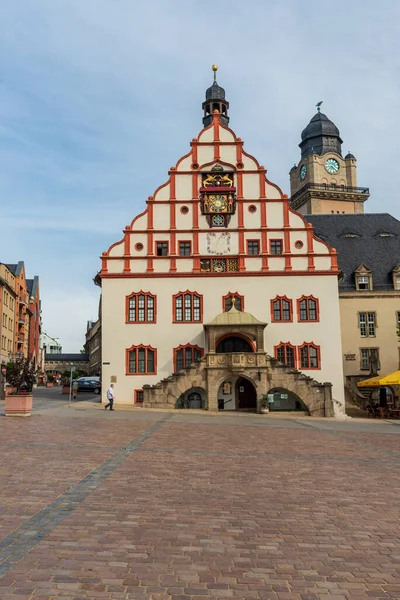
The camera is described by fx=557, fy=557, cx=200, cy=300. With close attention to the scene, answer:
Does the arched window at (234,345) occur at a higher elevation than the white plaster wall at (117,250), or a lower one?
lower

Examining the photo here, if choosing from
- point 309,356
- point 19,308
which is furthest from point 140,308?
point 19,308

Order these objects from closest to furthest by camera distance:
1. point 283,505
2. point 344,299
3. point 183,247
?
point 283,505 < point 183,247 < point 344,299

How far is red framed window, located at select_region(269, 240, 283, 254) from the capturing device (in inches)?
1561

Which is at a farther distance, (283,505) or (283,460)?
(283,460)

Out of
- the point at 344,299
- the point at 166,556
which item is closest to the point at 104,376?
the point at 344,299

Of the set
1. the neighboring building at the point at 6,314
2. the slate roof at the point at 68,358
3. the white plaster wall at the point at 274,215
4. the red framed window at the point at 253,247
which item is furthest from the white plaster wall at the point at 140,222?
the slate roof at the point at 68,358

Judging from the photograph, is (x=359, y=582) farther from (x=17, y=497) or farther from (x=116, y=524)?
(x=17, y=497)

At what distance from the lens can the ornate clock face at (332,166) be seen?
249ft

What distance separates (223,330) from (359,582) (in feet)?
99.7

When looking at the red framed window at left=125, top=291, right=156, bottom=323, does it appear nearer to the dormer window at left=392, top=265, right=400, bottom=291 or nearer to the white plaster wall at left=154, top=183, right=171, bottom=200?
the white plaster wall at left=154, top=183, right=171, bottom=200

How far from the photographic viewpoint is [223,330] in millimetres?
36250

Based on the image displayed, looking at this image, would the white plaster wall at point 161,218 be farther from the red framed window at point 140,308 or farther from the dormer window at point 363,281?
the dormer window at point 363,281

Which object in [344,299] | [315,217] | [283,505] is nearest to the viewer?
[283,505]

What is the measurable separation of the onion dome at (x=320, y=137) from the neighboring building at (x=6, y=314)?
43.8 metres
